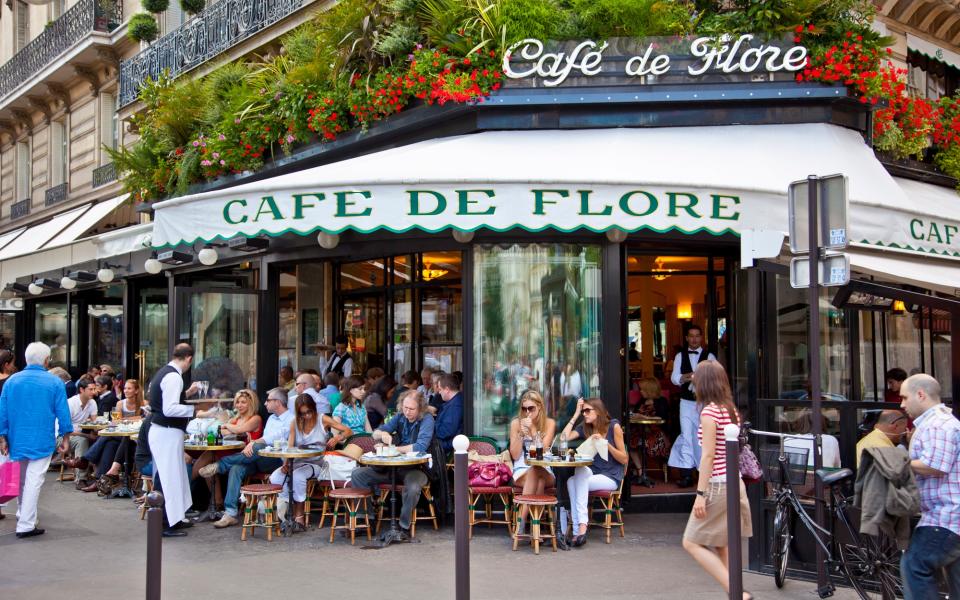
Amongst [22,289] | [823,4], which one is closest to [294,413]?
[823,4]

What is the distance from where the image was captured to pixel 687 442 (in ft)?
37.7

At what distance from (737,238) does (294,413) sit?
193 inches

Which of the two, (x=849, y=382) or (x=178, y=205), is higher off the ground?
(x=178, y=205)

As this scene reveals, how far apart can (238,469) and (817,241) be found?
601 centimetres

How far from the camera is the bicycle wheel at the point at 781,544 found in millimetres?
7086

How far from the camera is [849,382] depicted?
972 cm

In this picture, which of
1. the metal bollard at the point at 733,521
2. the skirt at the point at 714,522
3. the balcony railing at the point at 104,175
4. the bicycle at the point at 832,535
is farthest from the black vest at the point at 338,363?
the balcony railing at the point at 104,175

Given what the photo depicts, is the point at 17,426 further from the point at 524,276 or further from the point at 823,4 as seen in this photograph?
the point at 823,4

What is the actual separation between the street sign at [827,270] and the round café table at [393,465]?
12.5 ft

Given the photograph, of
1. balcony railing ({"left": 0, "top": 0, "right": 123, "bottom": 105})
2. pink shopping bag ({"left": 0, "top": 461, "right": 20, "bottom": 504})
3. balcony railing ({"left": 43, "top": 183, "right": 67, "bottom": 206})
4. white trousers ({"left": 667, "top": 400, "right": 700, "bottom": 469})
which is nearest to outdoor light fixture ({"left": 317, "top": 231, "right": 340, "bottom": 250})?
pink shopping bag ({"left": 0, "top": 461, "right": 20, "bottom": 504})

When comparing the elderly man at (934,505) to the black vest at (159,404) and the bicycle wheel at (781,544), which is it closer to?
the bicycle wheel at (781,544)

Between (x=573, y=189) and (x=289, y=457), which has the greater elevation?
(x=573, y=189)

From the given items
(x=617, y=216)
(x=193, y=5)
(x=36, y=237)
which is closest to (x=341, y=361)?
(x=617, y=216)

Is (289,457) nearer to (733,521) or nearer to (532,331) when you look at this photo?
(532,331)
